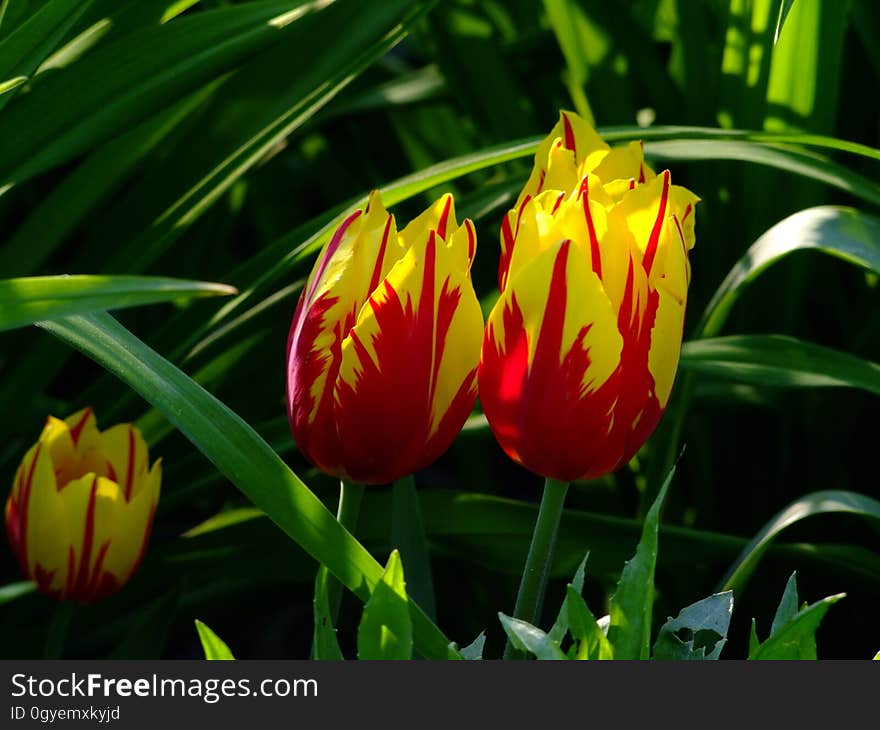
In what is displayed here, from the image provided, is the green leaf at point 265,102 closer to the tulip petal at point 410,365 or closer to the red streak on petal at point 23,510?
the red streak on petal at point 23,510

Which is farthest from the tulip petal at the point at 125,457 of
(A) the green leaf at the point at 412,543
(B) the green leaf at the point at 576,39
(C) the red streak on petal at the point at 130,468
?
(B) the green leaf at the point at 576,39

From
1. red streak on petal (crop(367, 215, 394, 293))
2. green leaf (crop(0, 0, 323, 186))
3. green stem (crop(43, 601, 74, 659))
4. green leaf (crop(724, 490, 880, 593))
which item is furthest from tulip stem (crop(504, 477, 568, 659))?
green leaf (crop(0, 0, 323, 186))

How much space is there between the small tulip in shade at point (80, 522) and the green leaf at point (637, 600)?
1.14 ft

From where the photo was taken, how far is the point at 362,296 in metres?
0.59

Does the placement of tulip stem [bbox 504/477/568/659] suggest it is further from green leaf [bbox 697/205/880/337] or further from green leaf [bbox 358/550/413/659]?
green leaf [bbox 697/205/880/337]

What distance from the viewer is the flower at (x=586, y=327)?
547 mm

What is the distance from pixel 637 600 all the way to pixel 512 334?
0.12 m

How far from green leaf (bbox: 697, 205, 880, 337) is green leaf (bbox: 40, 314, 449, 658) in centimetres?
37

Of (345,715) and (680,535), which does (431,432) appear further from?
(680,535)

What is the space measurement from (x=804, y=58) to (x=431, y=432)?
61 centimetres

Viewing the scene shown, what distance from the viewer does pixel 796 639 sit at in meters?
0.52

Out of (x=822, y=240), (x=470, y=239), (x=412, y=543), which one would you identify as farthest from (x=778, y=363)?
(x=470, y=239)

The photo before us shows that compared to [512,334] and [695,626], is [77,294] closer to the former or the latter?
[512,334]

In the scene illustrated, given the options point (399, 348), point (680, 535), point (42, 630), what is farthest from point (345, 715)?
point (42, 630)
